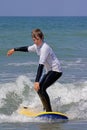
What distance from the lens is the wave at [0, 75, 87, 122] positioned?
10.8 meters

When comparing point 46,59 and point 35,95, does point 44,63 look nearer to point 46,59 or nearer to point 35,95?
point 46,59

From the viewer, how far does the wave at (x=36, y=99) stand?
10.8m

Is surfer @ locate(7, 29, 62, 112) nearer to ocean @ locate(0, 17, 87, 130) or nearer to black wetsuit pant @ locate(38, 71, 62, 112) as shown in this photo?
black wetsuit pant @ locate(38, 71, 62, 112)

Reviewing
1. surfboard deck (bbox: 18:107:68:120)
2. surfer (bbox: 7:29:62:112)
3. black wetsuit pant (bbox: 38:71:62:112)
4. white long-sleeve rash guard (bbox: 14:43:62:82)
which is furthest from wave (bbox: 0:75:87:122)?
white long-sleeve rash guard (bbox: 14:43:62:82)

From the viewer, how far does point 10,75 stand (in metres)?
15.7

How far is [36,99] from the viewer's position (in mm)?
12211

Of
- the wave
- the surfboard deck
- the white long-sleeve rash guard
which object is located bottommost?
the surfboard deck

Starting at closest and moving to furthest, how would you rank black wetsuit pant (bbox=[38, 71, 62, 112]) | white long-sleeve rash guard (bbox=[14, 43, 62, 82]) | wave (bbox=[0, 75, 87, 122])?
white long-sleeve rash guard (bbox=[14, 43, 62, 82]) < black wetsuit pant (bbox=[38, 71, 62, 112]) < wave (bbox=[0, 75, 87, 122])

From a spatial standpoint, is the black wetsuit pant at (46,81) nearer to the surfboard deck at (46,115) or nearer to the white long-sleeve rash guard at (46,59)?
the white long-sleeve rash guard at (46,59)

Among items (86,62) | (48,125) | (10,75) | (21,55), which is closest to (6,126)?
(48,125)

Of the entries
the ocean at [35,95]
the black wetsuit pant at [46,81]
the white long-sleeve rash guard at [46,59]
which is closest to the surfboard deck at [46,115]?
the ocean at [35,95]

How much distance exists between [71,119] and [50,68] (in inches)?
44.4

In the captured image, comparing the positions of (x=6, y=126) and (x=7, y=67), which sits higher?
(x=7, y=67)

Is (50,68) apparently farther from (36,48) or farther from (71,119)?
(71,119)
